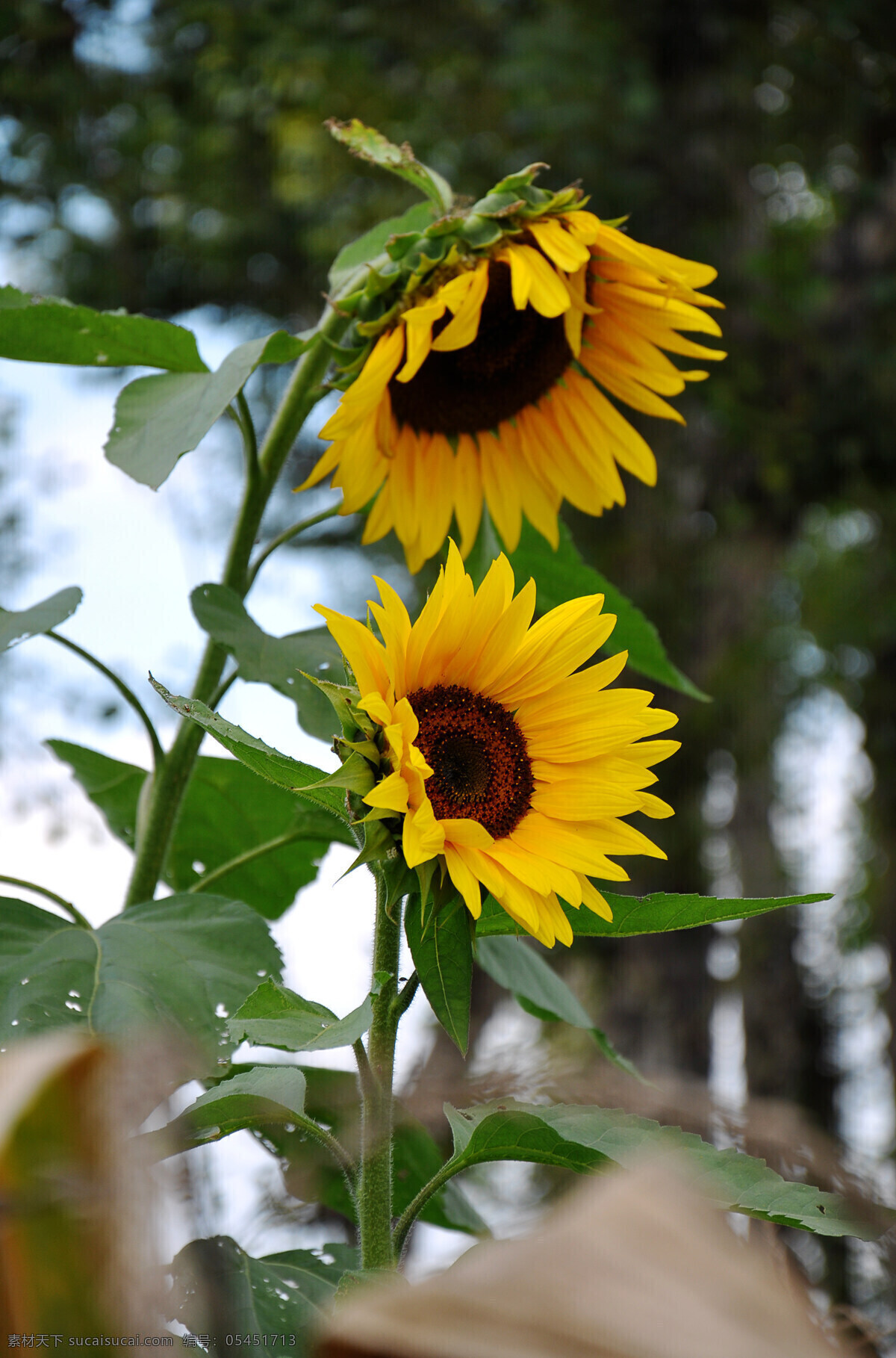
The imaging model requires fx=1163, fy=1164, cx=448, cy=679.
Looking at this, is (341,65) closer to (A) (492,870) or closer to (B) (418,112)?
(B) (418,112)

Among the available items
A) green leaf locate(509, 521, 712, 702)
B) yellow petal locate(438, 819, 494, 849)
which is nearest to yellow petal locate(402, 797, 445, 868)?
yellow petal locate(438, 819, 494, 849)

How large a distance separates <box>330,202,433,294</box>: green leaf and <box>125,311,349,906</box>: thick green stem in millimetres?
40

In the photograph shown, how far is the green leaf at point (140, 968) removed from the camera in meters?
0.35

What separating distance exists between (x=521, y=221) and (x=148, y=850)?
29 centimetres

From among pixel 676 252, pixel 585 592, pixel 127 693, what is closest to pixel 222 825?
pixel 127 693

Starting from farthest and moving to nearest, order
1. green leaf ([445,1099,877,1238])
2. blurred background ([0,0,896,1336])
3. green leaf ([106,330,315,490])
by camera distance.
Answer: blurred background ([0,0,896,1336])
green leaf ([106,330,315,490])
green leaf ([445,1099,877,1238])

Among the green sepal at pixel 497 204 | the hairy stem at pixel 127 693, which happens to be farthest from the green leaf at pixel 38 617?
the green sepal at pixel 497 204

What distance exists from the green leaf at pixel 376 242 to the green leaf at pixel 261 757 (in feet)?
0.83

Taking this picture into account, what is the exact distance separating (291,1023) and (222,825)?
25 centimetres

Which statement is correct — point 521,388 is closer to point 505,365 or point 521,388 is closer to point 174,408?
point 505,365

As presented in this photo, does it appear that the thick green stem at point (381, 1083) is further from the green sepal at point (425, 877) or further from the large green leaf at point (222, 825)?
the large green leaf at point (222, 825)

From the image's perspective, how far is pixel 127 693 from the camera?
48 centimetres

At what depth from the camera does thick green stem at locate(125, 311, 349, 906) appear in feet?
1.51

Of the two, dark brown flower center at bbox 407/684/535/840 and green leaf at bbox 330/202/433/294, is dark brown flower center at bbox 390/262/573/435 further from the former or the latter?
dark brown flower center at bbox 407/684/535/840
